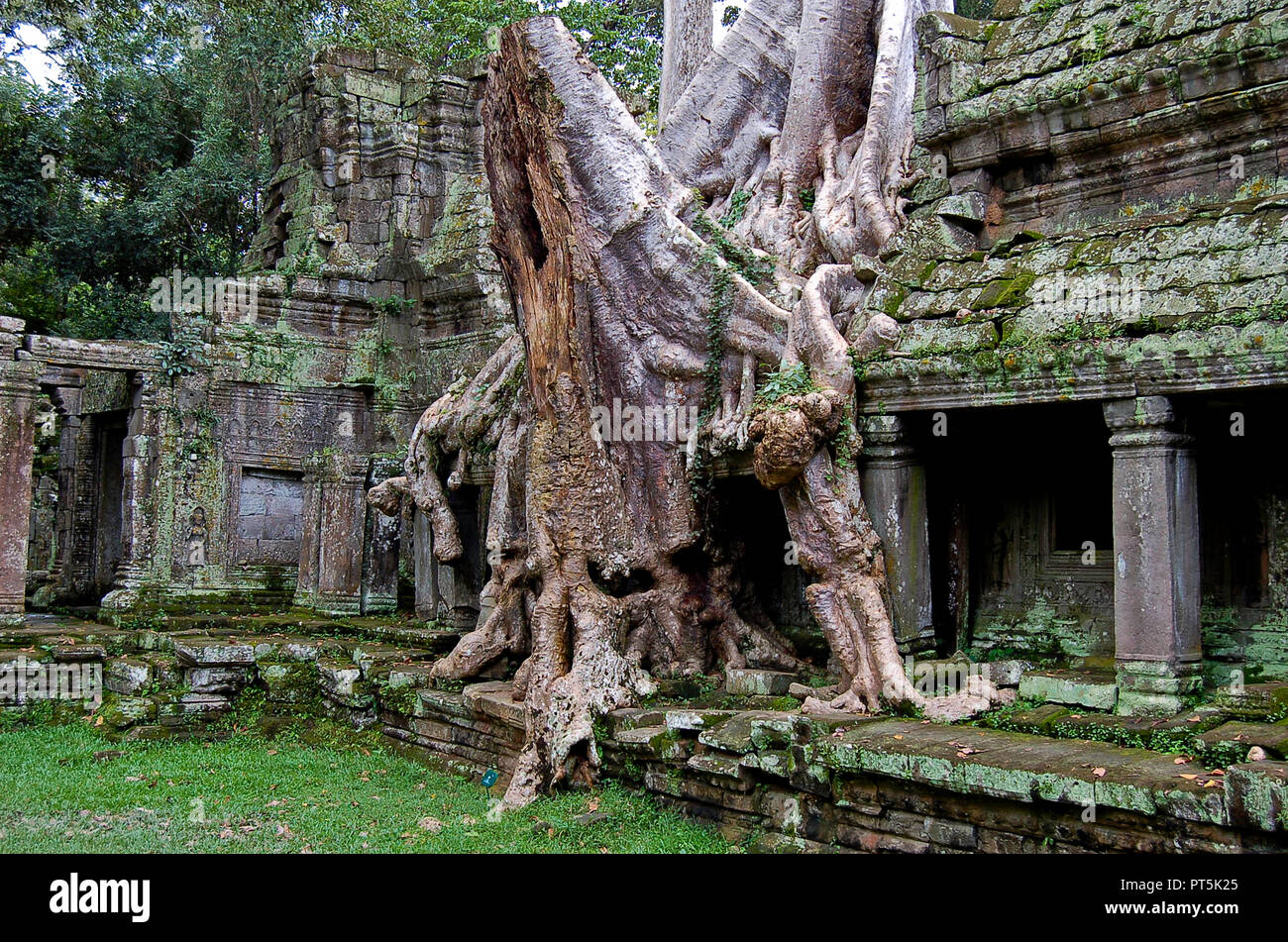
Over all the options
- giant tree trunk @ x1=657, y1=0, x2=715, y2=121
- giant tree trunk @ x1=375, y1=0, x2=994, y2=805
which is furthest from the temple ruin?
giant tree trunk @ x1=657, y1=0, x2=715, y2=121

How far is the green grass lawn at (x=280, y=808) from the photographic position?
6.92m

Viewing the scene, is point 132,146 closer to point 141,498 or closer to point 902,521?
point 141,498

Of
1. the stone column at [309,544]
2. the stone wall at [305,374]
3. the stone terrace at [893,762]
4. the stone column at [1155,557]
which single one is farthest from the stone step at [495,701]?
the stone column at [309,544]

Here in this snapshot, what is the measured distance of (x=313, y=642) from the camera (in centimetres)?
1133

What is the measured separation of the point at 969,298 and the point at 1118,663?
2.34 m

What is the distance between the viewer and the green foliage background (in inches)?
715

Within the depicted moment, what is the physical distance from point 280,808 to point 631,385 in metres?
3.70

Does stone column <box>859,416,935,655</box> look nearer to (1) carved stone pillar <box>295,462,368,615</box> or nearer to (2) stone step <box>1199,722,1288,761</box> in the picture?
(2) stone step <box>1199,722,1288,761</box>

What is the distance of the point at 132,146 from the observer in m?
18.6

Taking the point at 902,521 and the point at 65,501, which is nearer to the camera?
the point at 902,521

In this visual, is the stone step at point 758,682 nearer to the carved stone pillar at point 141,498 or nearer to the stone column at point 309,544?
the stone column at point 309,544

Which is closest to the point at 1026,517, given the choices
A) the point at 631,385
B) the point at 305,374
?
the point at 631,385
